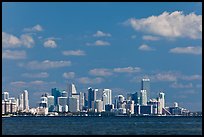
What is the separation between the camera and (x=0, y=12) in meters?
5.27

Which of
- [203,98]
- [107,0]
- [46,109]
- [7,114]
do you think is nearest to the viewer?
[203,98]

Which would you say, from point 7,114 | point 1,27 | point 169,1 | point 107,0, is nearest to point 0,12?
point 1,27

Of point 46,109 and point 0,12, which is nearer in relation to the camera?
point 0,12

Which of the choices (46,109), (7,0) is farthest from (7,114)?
(7,0)

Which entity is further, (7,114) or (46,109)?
(46,109)

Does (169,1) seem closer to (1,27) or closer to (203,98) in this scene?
(203,98)

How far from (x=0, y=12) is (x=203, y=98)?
2.17 meters

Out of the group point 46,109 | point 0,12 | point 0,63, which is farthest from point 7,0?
point 46,109

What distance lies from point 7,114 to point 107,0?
280ft

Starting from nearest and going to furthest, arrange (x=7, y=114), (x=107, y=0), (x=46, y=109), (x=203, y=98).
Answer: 1. (x=203, y=98)
2. (x=107, y=0)
3. (x=7, y=114)
4. (x=46, y=109)

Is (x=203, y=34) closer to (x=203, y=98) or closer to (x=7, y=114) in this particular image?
(x=203, y=98)

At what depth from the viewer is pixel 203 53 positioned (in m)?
5.16

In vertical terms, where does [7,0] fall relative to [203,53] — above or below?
above

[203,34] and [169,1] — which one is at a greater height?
[169,1]
